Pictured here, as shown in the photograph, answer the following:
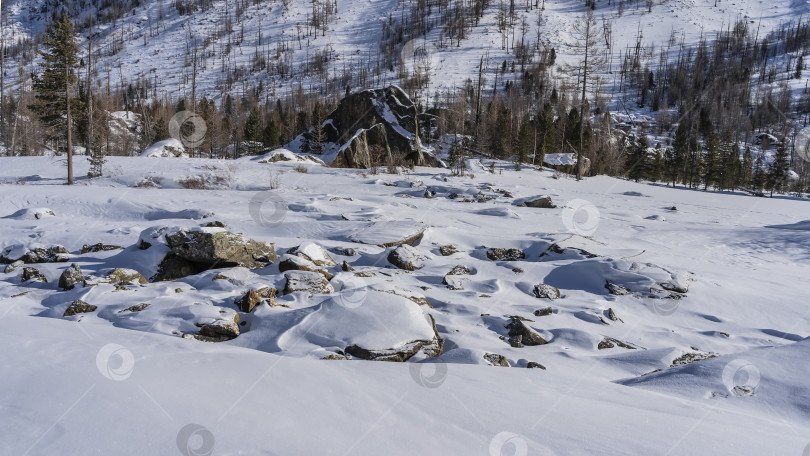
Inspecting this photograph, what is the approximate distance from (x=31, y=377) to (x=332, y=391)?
1.45 m

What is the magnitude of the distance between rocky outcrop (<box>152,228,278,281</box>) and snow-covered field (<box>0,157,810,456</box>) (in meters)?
0.23

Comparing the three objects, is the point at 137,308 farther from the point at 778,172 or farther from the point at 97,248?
the point at 778,172

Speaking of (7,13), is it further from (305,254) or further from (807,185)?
(807,185)

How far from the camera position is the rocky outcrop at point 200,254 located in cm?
586

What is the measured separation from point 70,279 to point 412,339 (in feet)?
15.9

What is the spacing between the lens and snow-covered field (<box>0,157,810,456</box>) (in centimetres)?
168

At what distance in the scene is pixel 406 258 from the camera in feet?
21.2

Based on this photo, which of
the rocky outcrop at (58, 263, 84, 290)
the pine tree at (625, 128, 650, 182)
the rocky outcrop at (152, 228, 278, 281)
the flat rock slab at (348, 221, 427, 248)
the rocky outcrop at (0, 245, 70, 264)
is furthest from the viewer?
the pine tree at (625, 128, 650, 182)

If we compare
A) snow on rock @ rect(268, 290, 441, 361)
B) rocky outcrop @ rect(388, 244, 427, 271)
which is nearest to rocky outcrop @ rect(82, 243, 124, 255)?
rocky outcrop @ rect(388, 244, 427, 271)

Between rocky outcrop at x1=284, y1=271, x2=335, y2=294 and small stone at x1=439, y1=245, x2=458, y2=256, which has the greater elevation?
small stone at x1=439, y1=245, x2=458, y2=256

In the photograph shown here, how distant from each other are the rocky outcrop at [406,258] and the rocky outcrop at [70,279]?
14.4 feet

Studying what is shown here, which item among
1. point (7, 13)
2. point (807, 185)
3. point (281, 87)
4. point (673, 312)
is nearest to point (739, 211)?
point (673, 312)

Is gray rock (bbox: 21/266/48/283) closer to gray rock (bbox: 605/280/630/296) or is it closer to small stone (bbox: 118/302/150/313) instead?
small stone (bbox: 118/302/150/313)

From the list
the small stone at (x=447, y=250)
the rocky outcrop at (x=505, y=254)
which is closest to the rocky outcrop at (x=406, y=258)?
the small stone at (x=447, y=250)
